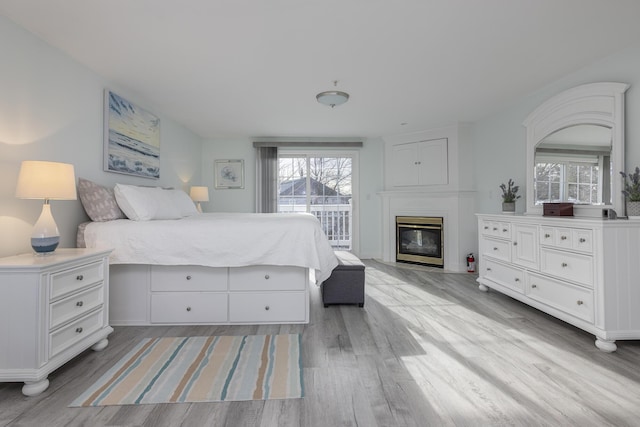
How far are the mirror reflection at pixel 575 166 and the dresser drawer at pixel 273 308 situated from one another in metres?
2.74

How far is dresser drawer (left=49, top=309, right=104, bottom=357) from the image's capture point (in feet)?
5.41

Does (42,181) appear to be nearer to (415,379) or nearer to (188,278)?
(188,278)

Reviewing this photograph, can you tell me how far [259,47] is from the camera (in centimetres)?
Result: 235

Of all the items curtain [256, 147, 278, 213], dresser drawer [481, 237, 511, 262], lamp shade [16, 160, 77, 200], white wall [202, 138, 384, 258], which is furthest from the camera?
white wall [202, 138, 384, 258]

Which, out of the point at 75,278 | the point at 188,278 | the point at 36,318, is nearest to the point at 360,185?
the point at 188,278

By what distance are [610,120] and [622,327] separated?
170 cm

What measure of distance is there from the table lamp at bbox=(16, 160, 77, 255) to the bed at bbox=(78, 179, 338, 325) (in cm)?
47

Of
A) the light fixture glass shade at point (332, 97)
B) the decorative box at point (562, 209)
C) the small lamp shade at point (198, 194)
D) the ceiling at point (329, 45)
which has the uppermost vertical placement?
the ceiling at point (329, 45)

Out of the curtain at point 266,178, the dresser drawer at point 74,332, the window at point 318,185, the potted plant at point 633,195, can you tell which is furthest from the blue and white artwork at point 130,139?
the potted plant at point 633,195

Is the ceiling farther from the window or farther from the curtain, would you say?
the window

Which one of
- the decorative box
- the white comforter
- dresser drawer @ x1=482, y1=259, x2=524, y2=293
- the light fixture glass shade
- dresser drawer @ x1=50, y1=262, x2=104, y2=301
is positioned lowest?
dresser drawer @ x1=482, y1=259, x2=524, y2=293

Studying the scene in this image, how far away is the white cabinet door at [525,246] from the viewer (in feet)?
8.77

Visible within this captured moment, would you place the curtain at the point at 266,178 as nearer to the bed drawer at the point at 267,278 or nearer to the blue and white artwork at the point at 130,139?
the blue and white artwork at the point at 130,139

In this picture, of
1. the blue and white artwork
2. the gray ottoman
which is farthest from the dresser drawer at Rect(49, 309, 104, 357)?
the gray ottoman
